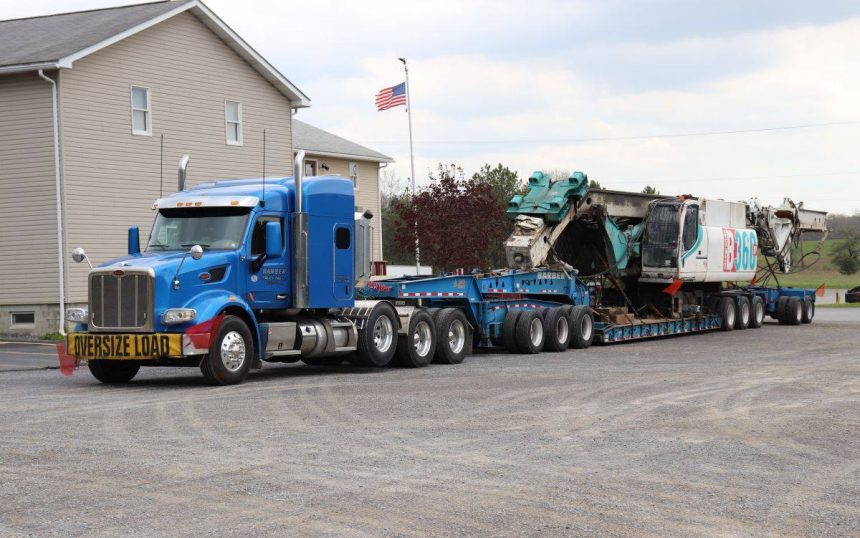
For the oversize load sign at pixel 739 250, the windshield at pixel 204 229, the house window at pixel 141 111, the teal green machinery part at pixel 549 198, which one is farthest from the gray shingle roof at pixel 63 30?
the oversize load sign at pixel 739 250

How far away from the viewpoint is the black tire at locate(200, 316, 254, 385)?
15875 millimetres

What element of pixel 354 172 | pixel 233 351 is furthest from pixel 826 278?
pixel 233 351

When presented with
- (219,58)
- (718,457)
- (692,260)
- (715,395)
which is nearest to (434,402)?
(715,395)

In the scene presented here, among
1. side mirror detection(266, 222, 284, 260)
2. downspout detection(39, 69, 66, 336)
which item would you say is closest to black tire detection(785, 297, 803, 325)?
downspout detection(39, 69, 66, 336)

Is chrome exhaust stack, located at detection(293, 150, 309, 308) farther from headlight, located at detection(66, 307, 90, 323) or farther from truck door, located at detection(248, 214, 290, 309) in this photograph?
headlight, located at detection(66, 307, 90, 323)

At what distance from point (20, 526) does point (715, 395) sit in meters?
9.78

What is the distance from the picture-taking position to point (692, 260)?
93.6 feet

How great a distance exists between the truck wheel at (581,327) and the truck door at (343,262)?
767cm

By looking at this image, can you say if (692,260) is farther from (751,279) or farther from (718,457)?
(718,457)

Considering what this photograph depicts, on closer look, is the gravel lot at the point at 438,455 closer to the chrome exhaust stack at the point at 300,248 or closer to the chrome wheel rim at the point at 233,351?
the chrome wheel rim at the point at 233,351

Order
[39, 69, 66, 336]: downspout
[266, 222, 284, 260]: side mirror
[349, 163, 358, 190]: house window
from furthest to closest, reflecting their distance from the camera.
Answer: [349, 163, 358, 190]: house window
[39, 69, 66, 336]: downspout
[266, 222, 284, 260]: side mirror

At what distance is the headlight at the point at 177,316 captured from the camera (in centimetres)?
1551

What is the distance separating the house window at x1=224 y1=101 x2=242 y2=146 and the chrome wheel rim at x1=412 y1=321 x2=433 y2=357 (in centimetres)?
1488

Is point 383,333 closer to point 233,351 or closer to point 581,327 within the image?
point 233,351
